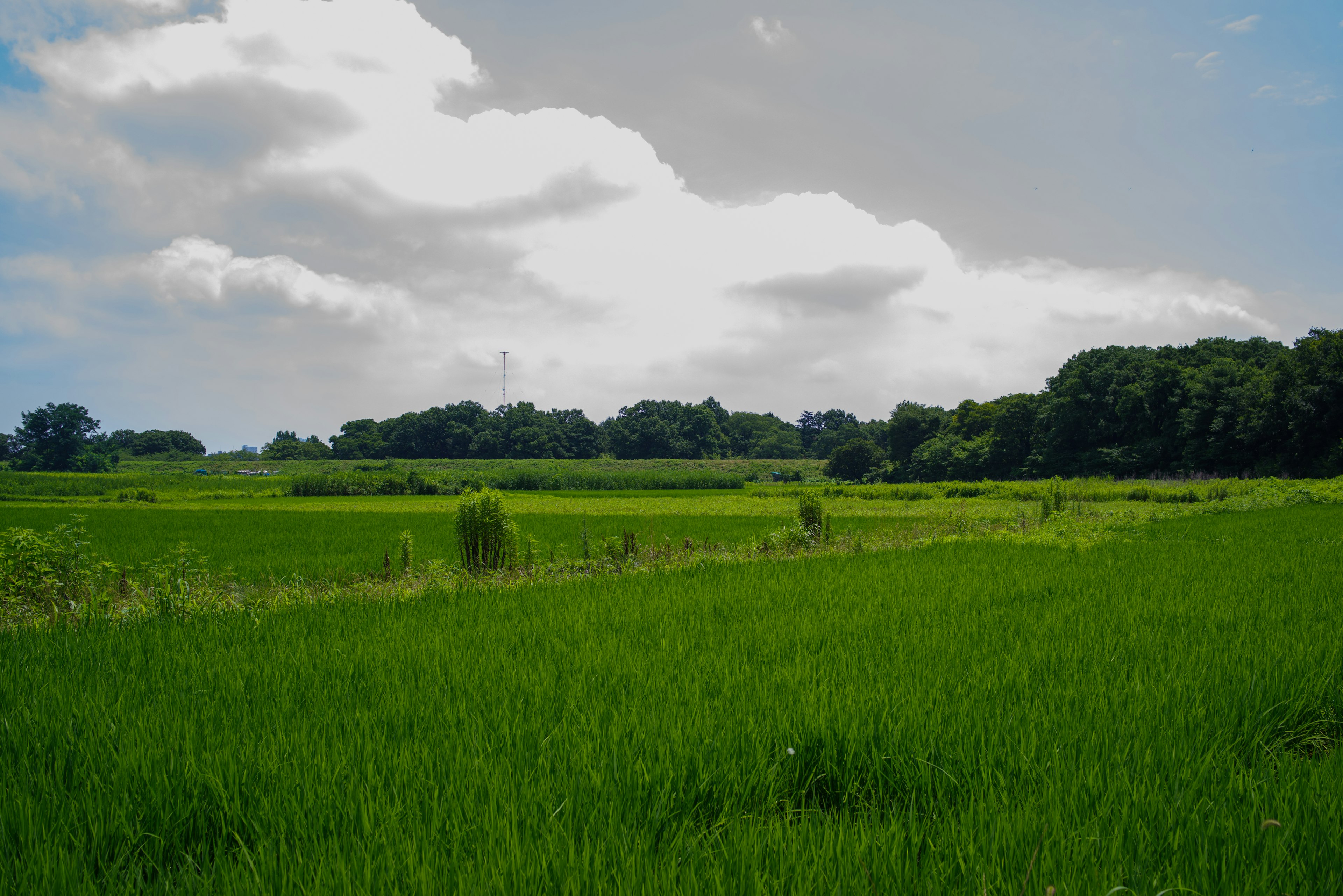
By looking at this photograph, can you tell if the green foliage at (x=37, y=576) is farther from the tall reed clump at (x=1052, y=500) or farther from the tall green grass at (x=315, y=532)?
the tall reed clump at (x=1052, y=500)

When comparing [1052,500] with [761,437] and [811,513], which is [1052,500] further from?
[761,437]

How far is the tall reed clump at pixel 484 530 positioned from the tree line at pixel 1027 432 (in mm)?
42920

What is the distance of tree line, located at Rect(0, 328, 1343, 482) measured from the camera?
1470 inches

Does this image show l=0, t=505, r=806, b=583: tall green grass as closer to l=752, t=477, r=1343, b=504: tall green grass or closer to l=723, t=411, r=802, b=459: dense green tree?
l=752, t=477, r=1343, b=504: tall green grass

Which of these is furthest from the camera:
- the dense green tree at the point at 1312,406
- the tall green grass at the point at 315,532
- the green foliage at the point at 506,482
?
the green foliage at the point at 506,482

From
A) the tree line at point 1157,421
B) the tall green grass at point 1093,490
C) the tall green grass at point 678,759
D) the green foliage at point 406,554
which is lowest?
the tall green grass at point 1093,490

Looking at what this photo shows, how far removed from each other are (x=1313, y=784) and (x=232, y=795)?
3.73 metres

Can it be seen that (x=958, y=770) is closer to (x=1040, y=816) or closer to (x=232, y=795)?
(x=1040, y=816)

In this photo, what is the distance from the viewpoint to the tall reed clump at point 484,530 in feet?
34.4

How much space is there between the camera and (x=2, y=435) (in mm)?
71688

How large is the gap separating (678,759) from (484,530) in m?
8.69

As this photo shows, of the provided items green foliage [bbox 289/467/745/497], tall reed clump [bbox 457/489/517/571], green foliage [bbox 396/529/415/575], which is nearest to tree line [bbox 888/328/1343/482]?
green foliage [bbox 289/467/745/497]

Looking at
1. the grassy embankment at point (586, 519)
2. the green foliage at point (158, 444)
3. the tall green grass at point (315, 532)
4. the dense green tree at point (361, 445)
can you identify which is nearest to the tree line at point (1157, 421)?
the grassy embankment at point (586, 519)

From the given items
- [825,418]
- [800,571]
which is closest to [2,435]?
[800,571]
